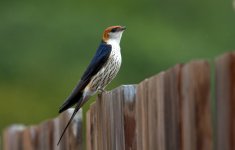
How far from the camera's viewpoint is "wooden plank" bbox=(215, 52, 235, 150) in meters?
3.47

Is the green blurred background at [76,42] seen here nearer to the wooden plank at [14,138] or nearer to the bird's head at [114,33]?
the bird's head at [114,33]

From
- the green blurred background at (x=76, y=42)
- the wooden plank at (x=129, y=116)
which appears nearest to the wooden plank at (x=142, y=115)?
the wooden plank at (x=129, y=116)

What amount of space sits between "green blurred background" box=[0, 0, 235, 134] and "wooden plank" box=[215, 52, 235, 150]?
1144 centimetres

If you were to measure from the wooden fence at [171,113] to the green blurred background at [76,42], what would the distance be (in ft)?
32.7

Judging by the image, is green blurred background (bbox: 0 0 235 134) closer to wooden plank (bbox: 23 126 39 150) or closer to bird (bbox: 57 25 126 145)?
bird (bbox: 57 25 126 145)

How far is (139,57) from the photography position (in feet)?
55.0

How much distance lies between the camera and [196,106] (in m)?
3.73

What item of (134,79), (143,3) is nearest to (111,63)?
(134,79)

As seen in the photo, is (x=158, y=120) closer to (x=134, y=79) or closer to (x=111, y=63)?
(x=111, y=63)

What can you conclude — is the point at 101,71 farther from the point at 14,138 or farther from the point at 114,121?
the point at 114,121

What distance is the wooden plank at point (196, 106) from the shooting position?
3650 millimetres

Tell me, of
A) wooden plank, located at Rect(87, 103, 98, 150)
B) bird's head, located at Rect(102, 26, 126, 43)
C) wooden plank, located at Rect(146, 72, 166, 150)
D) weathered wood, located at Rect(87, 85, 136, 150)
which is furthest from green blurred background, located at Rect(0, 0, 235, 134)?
wooden plank, located at Rect(146, 72, 166, 150)

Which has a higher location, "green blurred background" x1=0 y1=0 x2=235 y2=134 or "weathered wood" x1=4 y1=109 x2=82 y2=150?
"green blurred background" x1=0 y1=0 x2=235 y2=134

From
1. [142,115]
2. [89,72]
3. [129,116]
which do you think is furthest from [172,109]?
[89,72]
